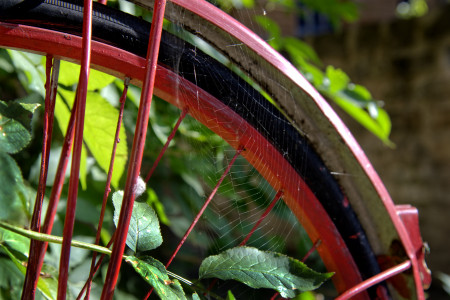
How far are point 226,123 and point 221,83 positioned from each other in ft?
0.15

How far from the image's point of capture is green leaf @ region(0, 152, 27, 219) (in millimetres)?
460

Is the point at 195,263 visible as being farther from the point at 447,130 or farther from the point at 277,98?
the point at 447,130

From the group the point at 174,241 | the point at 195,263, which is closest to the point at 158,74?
the point at 195,263

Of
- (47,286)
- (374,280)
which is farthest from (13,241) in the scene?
(374,280)

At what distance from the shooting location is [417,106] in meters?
3.46

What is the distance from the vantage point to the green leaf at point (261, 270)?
1.57 feet

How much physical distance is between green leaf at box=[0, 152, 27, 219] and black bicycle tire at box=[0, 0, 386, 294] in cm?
14

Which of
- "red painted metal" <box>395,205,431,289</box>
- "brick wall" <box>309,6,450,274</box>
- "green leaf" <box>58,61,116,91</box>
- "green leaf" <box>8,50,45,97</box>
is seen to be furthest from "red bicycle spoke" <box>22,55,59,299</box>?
"brick wall" <box>309,6,450,274</box>

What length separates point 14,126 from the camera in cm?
45

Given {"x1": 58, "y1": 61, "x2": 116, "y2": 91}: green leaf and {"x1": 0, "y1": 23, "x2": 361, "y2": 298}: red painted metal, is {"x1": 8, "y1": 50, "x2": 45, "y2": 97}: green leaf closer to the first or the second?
{"x1": 58, "y1": 61, "x2": 116, "y2": 91}: green leaf

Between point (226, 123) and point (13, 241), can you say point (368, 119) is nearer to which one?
point (226, 123)

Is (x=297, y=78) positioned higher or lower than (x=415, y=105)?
higher

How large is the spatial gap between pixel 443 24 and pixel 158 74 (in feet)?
10.4

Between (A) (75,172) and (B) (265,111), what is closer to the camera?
(A) (75,172)
